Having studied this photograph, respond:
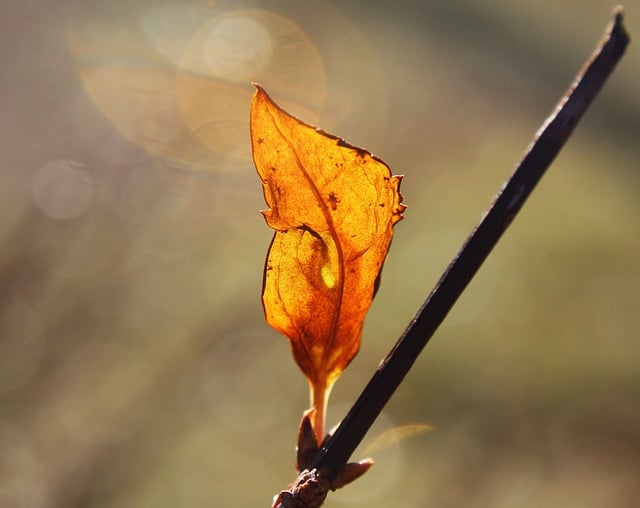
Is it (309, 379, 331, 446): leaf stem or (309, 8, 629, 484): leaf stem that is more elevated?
(309, 8, 629, 484): leaf stem

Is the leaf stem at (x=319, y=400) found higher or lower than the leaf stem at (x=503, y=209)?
lower

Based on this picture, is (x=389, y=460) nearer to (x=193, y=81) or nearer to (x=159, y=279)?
(x=159, y=279)

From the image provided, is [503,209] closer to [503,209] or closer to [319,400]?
[503,209]

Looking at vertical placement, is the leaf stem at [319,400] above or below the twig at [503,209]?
below

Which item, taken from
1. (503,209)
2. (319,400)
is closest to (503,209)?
(503,209)
